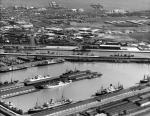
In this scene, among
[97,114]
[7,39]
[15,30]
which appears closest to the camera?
[97,114]

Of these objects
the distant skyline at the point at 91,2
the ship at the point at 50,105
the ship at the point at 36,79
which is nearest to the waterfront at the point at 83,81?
the ship at the point at 50,105

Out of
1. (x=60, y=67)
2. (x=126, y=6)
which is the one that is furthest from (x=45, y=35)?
(x=126, y=6)

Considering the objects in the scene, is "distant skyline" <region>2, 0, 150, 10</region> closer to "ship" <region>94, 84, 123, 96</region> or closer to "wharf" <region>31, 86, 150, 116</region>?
"ship" <region>94, 84, 123, 96</region>

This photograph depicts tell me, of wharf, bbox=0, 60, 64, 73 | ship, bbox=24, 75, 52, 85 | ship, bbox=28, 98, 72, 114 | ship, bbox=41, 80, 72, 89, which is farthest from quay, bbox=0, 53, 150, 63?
ship, bbox=28, 98, 72, 114

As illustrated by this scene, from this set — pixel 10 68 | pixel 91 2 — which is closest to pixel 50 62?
pixel 10 68

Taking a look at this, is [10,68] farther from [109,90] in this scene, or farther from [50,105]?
[50,105]

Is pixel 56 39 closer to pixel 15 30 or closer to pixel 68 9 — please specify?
pixel 15 30

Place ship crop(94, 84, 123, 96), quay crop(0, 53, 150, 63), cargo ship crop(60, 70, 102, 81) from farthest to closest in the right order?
quay crop(0, 53, 150, 63), cargo ship crop(60, 70, 102, 81), ship crop(94, 84, 123, 96)
